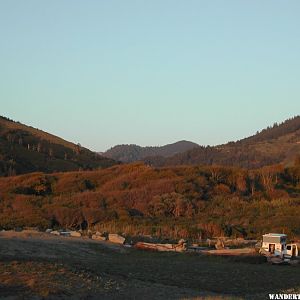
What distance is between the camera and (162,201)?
1757 inches

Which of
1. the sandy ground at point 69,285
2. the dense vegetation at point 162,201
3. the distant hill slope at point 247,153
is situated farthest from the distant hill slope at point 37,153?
the sandy ground at point 69,285

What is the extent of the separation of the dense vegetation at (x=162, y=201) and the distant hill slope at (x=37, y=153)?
18.2 m

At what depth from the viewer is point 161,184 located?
48.9 m

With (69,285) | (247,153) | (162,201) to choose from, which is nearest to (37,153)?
(162,201)

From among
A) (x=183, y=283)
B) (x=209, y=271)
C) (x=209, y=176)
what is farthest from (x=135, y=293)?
(x=209, y=176)

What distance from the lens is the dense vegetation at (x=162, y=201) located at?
37.7 meters

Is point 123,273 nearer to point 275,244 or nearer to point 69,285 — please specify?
point 69,285

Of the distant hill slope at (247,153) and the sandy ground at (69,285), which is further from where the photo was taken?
the distant hill slope at (247,153)

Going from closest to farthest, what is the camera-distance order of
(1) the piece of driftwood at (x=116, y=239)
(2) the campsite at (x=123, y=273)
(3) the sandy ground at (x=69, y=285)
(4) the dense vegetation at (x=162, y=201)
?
1. (3) the sandy ground at (x=69, y=285)
2. (2) the campsite at (x=123, y=273)
3. (1) the piece of driftwood at (x=116, y=239)
4. (4) the dense vegetation at (x=162, y=201)

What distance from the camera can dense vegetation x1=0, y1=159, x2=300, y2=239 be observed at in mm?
37688

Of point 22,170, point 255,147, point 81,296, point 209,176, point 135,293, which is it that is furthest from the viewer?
point 255,147

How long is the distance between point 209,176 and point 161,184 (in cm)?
712

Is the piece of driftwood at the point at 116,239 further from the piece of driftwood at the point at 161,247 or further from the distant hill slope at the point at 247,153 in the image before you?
the distant hill slope at the point at 247,153

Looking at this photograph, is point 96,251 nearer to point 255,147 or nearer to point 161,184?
point 161,184
